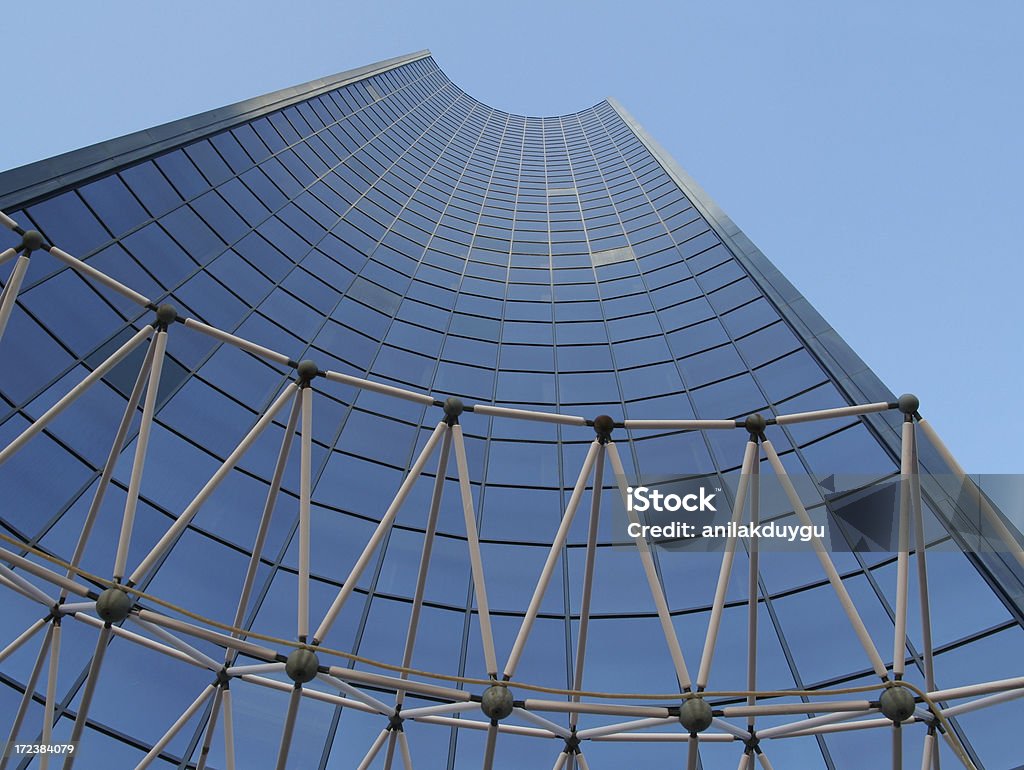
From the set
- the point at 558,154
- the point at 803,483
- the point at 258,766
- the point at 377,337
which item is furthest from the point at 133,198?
the point at 558,154

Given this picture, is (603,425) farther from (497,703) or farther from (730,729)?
(730,729)

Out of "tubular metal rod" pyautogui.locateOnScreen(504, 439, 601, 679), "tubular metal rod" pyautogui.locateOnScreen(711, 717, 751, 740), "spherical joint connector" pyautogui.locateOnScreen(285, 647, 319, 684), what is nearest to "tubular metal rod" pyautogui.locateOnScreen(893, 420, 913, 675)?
"tubular metal rod" pyautogui.locateOnScreen(711, 717, 751, 740)

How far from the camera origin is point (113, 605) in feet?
38.8

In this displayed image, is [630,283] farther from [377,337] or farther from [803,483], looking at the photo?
[803,483]

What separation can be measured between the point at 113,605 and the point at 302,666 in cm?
267

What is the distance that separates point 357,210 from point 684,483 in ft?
71.5

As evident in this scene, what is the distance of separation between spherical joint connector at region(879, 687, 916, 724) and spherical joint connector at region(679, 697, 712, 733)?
2.41 meters

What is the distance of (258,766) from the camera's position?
57.3 ft

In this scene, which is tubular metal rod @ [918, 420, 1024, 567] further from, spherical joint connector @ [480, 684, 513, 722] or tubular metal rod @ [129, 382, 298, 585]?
tubular metal rod @ [129, 382, 298, 585]

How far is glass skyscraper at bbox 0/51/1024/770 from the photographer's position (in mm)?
13641

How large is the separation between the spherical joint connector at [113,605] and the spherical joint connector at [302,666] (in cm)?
233

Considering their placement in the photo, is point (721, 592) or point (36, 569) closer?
point (36, 569)

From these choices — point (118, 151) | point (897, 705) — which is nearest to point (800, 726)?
point (897, 705)

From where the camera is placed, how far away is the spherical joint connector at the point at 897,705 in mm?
11951
